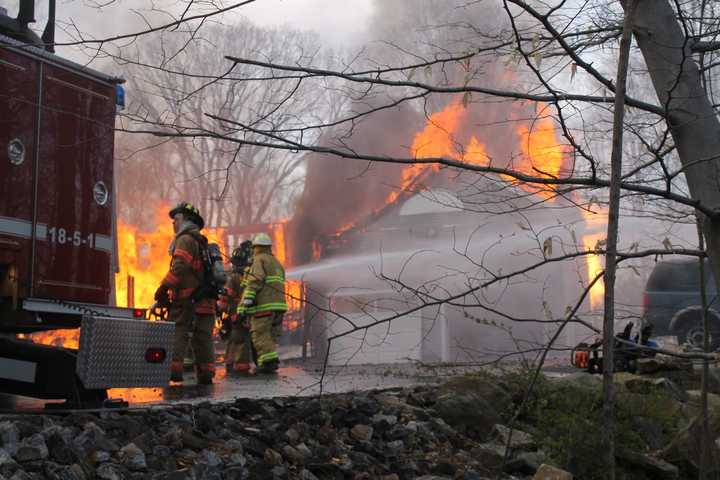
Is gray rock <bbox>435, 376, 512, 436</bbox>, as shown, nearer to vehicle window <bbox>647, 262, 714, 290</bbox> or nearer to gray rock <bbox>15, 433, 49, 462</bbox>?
gray rock <bbox>15, 433, 49, 462</bbox>

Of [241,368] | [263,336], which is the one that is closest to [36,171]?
[263,336]

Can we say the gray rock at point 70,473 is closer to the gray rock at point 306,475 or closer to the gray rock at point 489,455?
the gray rock at point 306,475

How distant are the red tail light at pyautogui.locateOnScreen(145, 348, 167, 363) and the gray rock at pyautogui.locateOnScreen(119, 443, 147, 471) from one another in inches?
38.4

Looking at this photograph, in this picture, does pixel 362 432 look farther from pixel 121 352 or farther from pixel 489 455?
pixel 121 352

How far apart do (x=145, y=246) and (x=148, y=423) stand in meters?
16.9

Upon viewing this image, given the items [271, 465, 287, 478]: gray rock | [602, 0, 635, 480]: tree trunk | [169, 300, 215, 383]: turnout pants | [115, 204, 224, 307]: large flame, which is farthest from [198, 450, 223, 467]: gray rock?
[115, 204, 224, 307]: large flame

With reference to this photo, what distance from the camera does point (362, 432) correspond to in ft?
20.7

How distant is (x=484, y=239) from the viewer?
48.8 feet

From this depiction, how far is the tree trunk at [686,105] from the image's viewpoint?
3.96m

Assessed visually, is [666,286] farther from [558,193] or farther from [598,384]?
[558,193]

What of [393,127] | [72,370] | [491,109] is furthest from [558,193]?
[393,127]

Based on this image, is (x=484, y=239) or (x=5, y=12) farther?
(x=484, y=239)

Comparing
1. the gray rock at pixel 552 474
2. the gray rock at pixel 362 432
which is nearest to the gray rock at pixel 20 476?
the gray rock at pixel 362 432

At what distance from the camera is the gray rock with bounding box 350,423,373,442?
6238 mm
